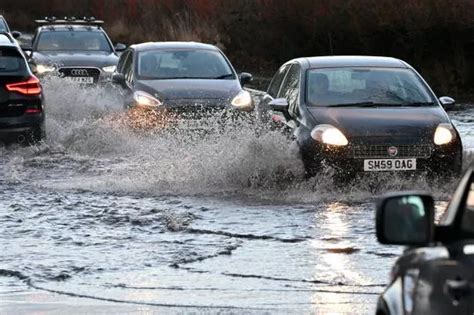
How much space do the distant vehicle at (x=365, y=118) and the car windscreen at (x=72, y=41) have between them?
1380 cm

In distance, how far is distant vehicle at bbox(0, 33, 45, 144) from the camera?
17453 mm

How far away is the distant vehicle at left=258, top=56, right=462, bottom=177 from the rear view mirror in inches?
0.4

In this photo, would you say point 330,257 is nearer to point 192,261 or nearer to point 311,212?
point 192,261

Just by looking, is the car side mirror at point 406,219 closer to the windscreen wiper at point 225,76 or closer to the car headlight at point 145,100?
the car headlight at point 145,100

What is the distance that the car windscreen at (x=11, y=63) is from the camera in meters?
17.6

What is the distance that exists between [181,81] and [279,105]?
485cm

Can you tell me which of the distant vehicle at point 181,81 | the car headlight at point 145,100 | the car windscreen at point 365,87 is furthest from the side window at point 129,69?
the car windscreen at point 365,87

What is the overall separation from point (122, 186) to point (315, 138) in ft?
8.08

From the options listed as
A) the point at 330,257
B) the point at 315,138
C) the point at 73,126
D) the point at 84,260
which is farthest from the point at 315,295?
the point at 73,126

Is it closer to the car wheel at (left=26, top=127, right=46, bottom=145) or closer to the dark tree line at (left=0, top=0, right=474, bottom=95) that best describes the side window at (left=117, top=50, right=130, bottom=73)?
the car wheel at (left=26, top=127, right=46, bottom=145)

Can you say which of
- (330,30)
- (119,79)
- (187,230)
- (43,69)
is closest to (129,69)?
(119,79)

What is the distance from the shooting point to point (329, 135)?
13.2m

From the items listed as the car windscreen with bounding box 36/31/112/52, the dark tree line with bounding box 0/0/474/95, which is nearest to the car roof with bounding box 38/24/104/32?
the car windscreen with bounding box 36/31/112/52

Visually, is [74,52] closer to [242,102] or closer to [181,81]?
[181,81]
